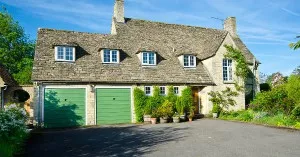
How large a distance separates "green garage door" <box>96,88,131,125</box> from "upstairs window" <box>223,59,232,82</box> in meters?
9.61

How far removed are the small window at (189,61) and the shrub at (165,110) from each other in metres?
5.31

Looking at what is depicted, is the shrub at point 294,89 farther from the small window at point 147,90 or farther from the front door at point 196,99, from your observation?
the small window at point 147,90

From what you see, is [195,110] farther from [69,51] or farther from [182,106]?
[69,51]

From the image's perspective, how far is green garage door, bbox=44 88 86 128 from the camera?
2003 cm

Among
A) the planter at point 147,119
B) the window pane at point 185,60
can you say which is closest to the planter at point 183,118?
the planter at point 147,119

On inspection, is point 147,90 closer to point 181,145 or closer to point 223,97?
point 223,97

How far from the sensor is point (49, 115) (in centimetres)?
2002

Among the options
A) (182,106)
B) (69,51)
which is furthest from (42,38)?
(182,106)

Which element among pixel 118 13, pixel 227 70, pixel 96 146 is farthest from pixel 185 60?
pixel 96 146

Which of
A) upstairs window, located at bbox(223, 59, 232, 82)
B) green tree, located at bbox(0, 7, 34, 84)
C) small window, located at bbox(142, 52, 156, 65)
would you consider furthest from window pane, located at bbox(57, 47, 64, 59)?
green tree, located at bbox(0, 7, 34, 84)

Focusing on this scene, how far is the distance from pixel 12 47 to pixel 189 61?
3692 cm

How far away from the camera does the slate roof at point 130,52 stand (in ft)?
69.7

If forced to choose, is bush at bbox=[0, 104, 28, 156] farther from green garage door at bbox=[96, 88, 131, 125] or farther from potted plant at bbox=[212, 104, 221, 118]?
potted plant at bbox=[212, 104, 221, 118]

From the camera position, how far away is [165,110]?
21.5 metres
